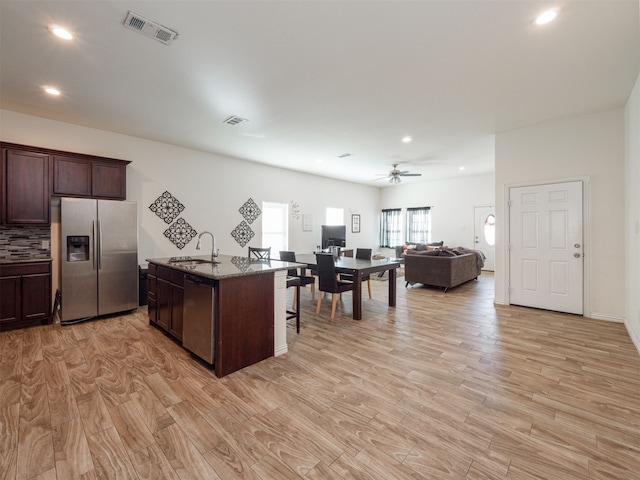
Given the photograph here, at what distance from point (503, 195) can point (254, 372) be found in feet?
15.1

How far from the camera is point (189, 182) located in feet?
17.9

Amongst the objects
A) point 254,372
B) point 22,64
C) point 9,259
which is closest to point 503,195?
point 254,372

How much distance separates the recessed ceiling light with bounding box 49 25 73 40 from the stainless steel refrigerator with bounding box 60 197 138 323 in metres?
2.12

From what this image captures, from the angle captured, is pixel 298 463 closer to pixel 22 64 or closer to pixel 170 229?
pixel 22 64

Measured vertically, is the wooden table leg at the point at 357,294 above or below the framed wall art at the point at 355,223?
below

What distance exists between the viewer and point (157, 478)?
146 cm

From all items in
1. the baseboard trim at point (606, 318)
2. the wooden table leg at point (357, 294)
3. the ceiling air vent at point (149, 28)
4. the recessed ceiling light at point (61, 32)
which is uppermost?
the recessed ceiling light at point (61, 32)

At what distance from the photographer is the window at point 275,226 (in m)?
6.86

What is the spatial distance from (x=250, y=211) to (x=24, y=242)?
3592 millimetres

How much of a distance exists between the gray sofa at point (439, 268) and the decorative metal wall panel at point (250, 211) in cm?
351

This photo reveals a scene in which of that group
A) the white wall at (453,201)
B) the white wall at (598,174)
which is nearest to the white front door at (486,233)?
the white wall at (453,201)

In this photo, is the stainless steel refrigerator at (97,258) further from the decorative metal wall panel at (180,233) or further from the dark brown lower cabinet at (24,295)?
the decorative metal wall panel at (180,233)

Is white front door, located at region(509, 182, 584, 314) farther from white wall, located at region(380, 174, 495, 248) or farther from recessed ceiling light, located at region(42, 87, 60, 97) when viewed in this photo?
recessed ceiling light, located at region(42, 87, 60, 97)

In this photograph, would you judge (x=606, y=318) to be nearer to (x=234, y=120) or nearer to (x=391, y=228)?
(x=234, y=120)
